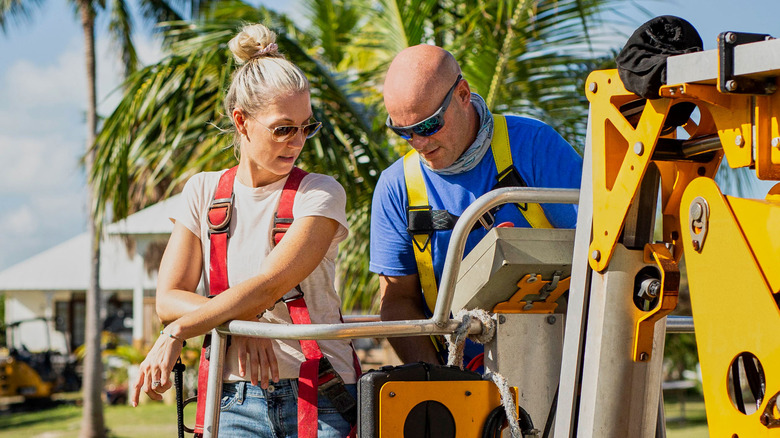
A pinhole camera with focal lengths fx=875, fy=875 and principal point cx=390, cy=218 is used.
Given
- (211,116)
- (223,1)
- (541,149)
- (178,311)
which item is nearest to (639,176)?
(541,149)

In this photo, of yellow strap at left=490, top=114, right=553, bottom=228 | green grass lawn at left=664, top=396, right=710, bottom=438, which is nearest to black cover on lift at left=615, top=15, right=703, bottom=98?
yellow strap at left=490, top=114, right=553, bottom=228

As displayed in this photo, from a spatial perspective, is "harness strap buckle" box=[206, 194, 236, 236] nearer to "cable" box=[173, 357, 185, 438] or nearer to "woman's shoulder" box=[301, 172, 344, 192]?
"woman's shoulder" box=[301, 172, 344, 192]

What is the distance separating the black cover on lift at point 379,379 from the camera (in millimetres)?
2031

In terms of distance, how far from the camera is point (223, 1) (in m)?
14.2

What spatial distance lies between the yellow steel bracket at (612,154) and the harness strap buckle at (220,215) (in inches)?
45.5

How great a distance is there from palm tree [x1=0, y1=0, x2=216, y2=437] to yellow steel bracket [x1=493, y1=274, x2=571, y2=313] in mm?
11373

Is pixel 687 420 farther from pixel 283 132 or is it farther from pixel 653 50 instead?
pixel 653 50

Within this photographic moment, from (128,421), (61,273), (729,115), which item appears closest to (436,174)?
(729,115)

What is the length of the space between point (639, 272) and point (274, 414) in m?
1.18

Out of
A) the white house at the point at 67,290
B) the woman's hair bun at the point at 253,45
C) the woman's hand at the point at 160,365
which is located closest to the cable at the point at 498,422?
the woman's hand at the point at 160,365

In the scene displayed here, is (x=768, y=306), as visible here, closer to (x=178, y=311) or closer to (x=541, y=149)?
(x=541, y=149)

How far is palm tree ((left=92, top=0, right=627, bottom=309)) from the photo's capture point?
6.73 metres

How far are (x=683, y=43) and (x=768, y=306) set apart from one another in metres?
0.52

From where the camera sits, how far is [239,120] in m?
2.66
